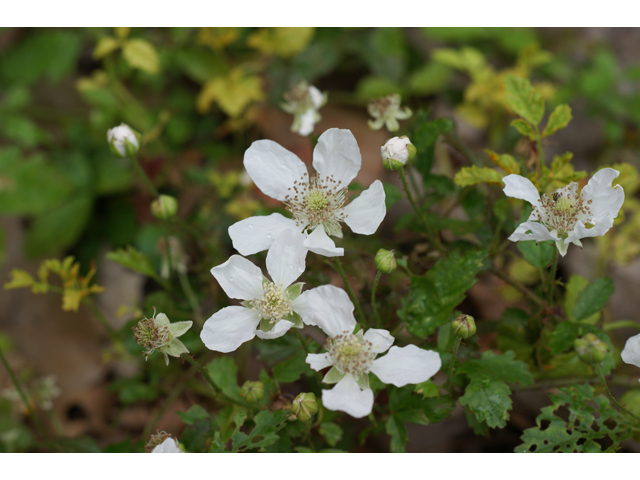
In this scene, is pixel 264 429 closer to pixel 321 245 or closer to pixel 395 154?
pixel 321 245

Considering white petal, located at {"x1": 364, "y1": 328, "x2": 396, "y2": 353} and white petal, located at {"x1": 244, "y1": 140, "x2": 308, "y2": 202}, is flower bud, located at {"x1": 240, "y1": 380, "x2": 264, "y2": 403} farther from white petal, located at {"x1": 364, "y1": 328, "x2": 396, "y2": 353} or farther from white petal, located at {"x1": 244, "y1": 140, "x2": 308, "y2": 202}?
white petal, located at {"x1": 244, "y1": 140, "x2": 308, "y2": 202}

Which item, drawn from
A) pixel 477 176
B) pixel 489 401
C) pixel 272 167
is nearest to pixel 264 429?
pixel 489 401

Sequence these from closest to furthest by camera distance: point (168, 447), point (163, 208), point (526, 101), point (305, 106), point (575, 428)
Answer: point (168, 447) → point (575, 428) → point (526, 101) → point (163, 208) → point (305, 106)

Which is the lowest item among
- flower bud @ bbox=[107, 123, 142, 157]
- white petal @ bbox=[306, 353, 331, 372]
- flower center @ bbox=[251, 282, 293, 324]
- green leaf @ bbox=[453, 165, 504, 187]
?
white petal @ bbox=[306, 353, 331, 372]

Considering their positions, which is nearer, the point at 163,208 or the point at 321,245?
the point at 321,245

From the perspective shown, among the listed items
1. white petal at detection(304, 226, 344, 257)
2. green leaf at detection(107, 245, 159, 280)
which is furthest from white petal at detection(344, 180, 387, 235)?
green leaf at detection(107, 245, 159, 280)

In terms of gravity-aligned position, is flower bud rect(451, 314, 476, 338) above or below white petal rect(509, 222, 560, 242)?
below

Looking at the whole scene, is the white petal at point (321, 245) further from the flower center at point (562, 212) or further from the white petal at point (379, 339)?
the flower center at point (562, 212)
